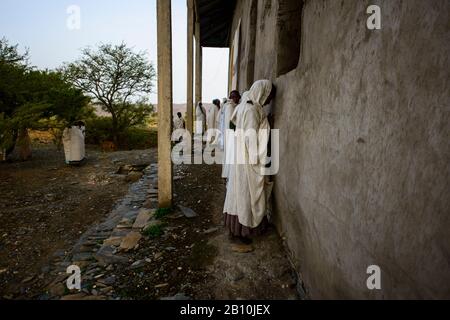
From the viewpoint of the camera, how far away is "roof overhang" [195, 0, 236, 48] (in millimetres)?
10775

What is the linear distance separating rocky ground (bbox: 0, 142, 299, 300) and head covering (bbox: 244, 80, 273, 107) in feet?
5.69

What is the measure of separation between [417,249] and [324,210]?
3.04ft

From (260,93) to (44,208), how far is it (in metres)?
4.71

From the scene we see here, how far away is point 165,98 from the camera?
4281 millimetres

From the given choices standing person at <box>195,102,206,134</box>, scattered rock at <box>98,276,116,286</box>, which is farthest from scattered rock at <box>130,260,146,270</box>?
standing person at <box>195,102,206,134</box>

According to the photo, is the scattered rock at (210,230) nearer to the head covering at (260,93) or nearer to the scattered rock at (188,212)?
the scattered rock at (188,212)

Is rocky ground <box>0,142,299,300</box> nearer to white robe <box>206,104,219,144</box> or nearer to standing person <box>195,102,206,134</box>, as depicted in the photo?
white robe <box>206,104,219,144</box>

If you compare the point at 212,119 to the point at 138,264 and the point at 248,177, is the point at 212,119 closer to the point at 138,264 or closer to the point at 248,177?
the point at 248,177

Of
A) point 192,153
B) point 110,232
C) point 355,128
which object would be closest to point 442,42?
point 355,128

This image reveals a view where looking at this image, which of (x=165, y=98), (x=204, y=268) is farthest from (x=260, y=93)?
(x=204, y=268)

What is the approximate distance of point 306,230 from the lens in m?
2.44

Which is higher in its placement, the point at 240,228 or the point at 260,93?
the point at 260,93
